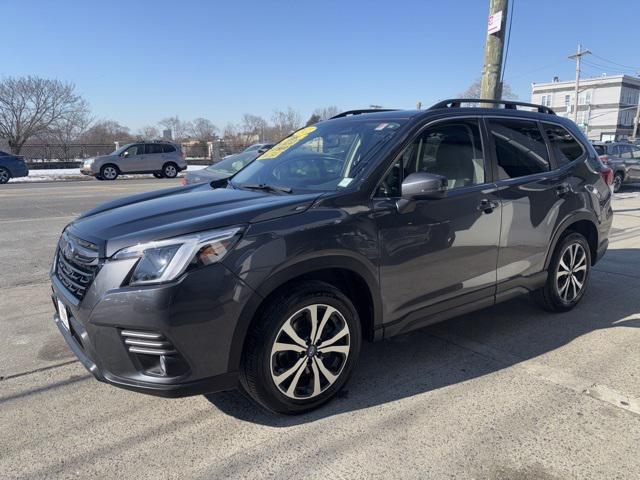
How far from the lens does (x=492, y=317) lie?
4707 mm

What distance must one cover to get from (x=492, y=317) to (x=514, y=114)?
1860mm

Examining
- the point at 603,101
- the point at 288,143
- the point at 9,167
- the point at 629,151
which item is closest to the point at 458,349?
the point at 288,143

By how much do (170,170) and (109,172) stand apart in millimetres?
2846

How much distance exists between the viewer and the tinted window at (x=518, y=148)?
13.2 feet

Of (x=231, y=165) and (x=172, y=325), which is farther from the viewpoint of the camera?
(x=231, y=165)

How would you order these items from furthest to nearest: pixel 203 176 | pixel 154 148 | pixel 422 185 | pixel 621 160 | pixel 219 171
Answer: pixel 154 148, pixel 621 160, pixel 219 171, pixel 203 176, pixel 422 185

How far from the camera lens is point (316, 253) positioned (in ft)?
9.31

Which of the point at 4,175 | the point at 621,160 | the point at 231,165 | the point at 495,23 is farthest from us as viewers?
the point at 4,175

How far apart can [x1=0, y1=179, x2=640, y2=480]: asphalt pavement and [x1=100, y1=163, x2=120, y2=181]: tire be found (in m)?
20.5

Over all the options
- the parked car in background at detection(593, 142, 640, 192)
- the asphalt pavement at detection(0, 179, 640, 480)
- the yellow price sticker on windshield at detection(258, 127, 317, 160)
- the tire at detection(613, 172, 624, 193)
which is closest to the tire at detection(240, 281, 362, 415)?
the asphalt pavement at detection(0, 179, 640, 480)

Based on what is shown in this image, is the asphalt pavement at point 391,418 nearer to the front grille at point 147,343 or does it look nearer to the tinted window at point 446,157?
the front grille at point 147,343

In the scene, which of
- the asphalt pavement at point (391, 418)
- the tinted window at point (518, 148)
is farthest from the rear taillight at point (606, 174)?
the asphalt pavement at point (391, 418)

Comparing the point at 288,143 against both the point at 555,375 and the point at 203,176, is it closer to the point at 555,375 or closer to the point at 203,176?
the point at 555,375

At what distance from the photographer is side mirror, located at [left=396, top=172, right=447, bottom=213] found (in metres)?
3.11
